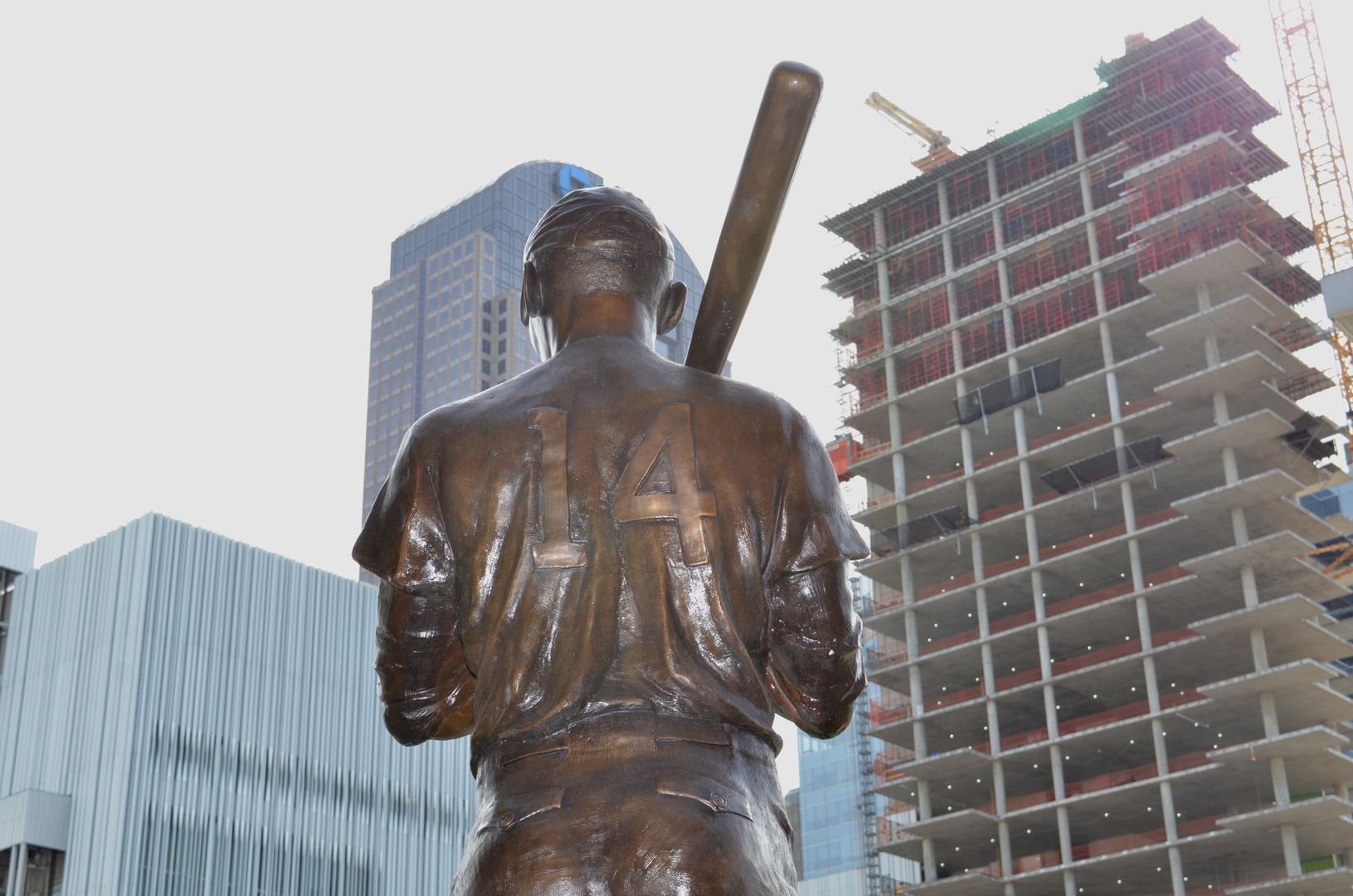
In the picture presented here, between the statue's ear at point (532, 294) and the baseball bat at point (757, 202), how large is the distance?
43cm

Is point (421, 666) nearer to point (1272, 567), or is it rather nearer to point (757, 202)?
point (757, 202)

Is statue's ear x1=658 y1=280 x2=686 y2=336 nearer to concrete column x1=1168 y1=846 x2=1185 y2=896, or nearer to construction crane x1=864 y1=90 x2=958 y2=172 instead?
concrete column x1=1168 y1=846 x2=1185 y2=896

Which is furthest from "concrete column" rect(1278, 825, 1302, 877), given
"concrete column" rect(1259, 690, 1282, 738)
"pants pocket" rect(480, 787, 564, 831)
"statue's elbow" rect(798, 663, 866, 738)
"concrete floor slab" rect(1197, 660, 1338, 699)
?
"pants pocket" rect(480, 787, 564, 831)

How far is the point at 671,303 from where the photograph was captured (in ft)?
13.8

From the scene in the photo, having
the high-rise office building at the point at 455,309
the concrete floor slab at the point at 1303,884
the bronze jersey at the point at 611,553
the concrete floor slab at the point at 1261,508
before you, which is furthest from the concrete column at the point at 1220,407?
the high-rise office building at the point at 455,309

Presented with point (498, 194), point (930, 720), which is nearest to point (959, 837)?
point (930, 720)

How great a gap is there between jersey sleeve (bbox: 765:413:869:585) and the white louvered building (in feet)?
162

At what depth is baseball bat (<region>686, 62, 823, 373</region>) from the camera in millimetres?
3564

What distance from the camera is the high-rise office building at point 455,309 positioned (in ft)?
404

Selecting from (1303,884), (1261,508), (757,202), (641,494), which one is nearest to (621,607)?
(641,494)

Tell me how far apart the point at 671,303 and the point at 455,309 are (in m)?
123

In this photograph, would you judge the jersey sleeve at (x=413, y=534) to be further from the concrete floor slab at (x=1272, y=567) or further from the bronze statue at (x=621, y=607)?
the concrete floor slab at (x=1272, y=567)

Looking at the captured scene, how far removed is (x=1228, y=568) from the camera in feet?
182

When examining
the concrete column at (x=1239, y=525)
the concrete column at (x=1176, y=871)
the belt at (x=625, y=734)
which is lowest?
the belt at (x=625, y=734)
